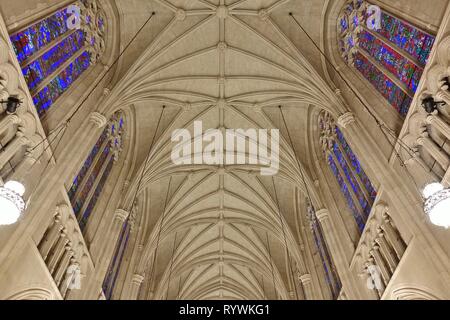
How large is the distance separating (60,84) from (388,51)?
999cm

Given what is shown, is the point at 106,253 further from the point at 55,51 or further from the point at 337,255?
the point at 337,255

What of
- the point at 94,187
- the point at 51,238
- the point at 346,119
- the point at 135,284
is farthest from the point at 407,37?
the point at 135,284

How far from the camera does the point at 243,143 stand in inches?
778

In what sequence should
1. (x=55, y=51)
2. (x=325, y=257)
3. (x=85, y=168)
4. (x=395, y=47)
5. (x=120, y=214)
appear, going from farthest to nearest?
(x=325, y=257) → (x=120, y=214) → (x=85, y=168) → (x=55, y=51) → (x=395, y=47)

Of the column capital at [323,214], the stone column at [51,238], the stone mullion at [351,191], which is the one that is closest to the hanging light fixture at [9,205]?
the stone column at [51,238]

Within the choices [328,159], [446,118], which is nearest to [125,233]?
[328,159]

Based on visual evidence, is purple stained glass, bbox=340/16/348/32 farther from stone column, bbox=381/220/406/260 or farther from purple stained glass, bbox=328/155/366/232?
stone column, bbox=381/220/406/260

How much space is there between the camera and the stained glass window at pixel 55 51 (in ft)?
33.4

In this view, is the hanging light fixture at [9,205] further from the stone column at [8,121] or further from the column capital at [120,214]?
the column capital at [120,214]

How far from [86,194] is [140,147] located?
5.26m

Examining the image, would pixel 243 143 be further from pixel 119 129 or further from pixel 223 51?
pixel 119 129

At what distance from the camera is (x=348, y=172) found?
46.9ft

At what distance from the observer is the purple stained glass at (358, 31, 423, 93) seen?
406 inches

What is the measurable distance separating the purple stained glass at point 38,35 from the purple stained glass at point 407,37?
9905mm
